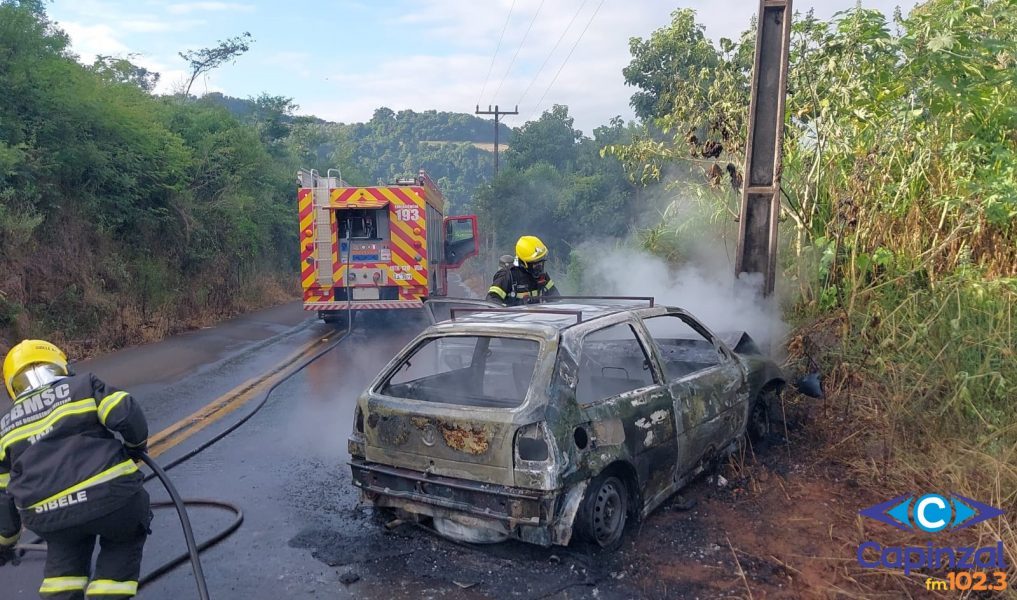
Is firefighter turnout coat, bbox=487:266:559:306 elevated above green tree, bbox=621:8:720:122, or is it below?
below

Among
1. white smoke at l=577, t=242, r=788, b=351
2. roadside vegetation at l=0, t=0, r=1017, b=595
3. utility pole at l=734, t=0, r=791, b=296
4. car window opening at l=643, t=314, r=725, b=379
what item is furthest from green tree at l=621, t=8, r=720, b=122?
car window opening at l=643, t=314, r=725, b=379

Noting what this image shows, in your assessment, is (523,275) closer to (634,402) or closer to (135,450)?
(634,402)

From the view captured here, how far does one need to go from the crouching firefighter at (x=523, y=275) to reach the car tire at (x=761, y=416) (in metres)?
2.44

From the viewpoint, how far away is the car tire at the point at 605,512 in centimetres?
399

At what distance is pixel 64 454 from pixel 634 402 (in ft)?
9.42

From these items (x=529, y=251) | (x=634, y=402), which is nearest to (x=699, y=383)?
(x=634, y=402)

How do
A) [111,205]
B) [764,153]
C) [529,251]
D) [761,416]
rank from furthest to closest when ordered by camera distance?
[111,205] → [529,251] → [764,153] → [761,416]

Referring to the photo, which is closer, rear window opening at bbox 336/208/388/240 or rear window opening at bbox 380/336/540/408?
rear window opening at bbox 380/336/540/408

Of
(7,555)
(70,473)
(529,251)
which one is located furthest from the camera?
(529,251)

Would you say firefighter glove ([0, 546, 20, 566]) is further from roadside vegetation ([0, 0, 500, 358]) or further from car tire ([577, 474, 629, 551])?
roadside vegetation ([0, 0, 500, 358])

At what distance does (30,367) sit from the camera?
3254mm

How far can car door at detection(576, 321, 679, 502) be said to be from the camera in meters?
4.23

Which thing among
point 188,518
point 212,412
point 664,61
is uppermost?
point 664,61

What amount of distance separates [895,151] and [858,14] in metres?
1.38
